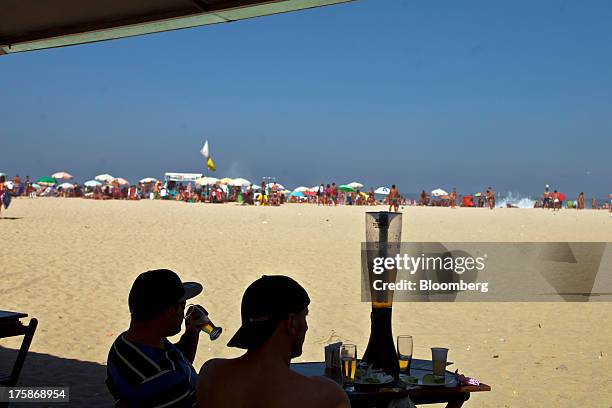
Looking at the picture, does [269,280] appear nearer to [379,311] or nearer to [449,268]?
[379,311]

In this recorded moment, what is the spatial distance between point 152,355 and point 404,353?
119 centimetres

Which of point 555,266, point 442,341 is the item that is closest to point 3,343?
point 442,341

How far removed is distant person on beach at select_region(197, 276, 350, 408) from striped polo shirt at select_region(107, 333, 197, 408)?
0.34 metres

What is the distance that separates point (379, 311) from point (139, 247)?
1184 cm

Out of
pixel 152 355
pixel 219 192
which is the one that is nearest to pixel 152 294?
pixel 152 355

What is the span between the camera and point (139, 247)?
45.6ft

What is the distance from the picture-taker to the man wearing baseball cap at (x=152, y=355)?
7.25 feet

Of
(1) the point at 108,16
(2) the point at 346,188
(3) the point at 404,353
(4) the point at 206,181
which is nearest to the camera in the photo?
(3) the point at 404,353

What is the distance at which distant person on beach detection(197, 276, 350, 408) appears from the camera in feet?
5.91

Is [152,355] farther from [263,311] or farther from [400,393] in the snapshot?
[400,393]

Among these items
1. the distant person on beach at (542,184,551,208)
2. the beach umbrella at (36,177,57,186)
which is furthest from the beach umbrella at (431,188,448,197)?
the beach umbrella at (36,177,57,186)

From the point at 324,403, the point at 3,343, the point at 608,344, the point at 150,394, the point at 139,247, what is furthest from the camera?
the point at 139,247

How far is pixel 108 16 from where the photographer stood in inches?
148

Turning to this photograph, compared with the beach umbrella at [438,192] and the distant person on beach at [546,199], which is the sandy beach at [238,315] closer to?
the distant person on beach at [546,199]
